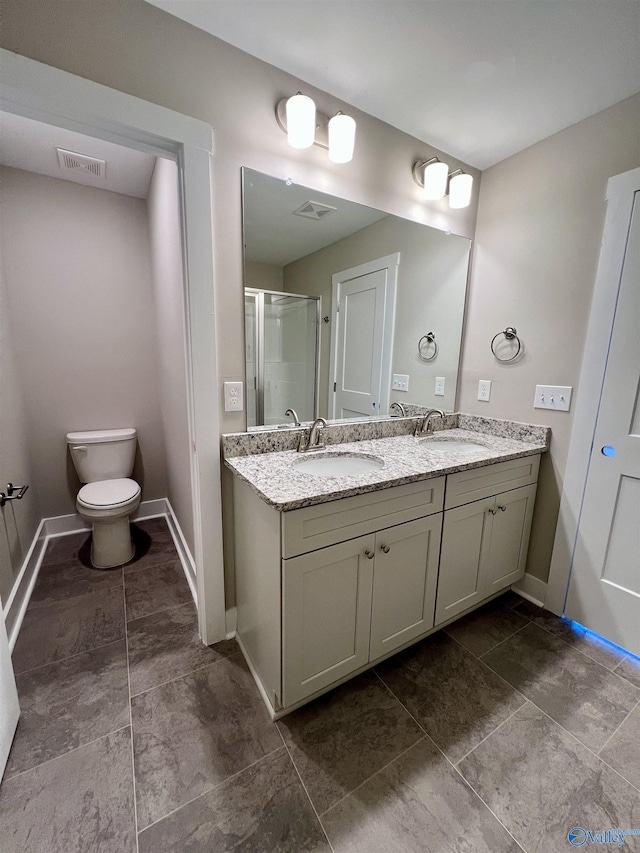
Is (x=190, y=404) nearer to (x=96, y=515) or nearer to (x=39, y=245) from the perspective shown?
(x=96, y=515)

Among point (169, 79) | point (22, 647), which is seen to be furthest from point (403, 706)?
point (169, 79)

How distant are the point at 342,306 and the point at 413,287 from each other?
0.48 metres

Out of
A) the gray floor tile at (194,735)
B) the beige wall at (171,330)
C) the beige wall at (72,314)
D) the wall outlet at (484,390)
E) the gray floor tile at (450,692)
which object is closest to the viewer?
the gray floor tile at (194,735)

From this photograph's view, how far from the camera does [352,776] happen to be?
1069mm

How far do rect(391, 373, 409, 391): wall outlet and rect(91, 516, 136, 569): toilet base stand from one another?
5.93 ft

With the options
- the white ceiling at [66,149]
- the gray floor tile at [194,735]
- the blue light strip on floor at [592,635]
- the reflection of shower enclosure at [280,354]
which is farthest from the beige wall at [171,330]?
the blue light strip on floor at [592,635]

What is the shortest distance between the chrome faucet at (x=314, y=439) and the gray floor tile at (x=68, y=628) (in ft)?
4.04

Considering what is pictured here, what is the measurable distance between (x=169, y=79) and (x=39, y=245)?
1.61m

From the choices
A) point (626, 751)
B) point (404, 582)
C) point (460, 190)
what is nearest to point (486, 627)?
point (626, 751)

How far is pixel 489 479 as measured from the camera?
1575 mm

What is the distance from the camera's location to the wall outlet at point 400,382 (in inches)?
77.8

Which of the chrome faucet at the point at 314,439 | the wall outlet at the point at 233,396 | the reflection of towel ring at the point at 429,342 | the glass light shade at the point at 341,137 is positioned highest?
the glass light shade at the point at 341,137

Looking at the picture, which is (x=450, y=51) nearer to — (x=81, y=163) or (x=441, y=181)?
(x=441, y=181)

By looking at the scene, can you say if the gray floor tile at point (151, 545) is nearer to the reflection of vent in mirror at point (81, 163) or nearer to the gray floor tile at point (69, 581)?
the gray floor tile at point (69, 581)
